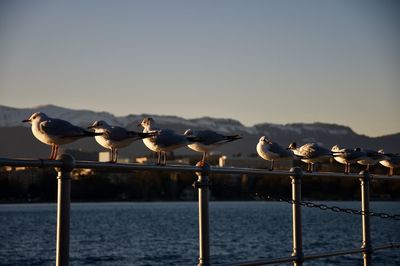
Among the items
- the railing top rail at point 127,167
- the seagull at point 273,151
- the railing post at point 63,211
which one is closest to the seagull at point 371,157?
the seagull at point 273,151

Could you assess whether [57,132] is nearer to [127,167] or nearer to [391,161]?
[127,167]

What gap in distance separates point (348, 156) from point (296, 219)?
3186 millimetres

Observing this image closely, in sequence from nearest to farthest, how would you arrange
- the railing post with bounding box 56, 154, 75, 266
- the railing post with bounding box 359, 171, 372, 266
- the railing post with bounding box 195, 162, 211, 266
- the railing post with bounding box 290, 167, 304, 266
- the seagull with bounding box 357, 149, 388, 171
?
the railing post with bounding box 56, 154, 75, 266 < the railing post with bounding box 195, 162, 211, 266 < the railing post with bounding box 290, 167, 304, 266 < the railing post with bounding box 359, 171, 372, 266 < the seagull with bounding box 357, 149, 388, 171

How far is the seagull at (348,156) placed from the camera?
10.1 metres

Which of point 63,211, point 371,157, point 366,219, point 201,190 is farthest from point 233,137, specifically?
point 63,211

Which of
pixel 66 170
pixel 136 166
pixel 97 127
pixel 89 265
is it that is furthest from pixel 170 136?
pixel 89 265

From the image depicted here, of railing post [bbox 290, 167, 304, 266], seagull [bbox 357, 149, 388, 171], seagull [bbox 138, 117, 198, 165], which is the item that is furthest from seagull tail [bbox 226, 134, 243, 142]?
seagull [bbox 357, 149, 388, 171]

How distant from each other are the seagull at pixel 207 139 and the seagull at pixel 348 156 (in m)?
2.24

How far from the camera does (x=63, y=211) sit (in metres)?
5.05

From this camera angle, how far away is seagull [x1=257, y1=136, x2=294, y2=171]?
30.9ft

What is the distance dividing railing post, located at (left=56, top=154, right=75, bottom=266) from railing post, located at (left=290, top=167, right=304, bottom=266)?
2.56 m

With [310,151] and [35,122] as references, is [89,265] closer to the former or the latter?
[310,151]

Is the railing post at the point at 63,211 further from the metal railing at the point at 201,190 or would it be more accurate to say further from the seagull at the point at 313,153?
the seagull at the point at 313,153

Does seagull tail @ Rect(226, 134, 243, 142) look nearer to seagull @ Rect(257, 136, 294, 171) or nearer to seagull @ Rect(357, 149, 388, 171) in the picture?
seagull @ Rect(257, 136, 294, 171)
